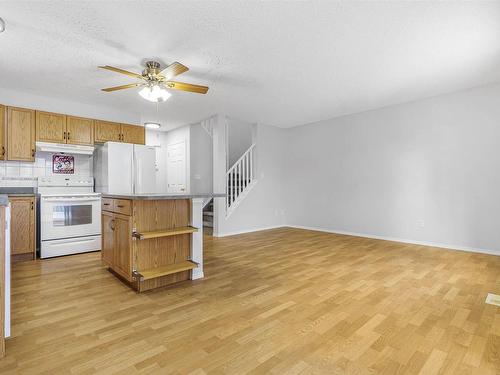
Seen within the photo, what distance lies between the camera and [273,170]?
6496 mm

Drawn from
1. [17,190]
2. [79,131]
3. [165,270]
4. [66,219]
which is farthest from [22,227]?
[165,270]

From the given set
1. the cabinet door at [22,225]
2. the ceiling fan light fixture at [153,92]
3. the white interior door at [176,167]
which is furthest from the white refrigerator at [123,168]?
the white interior door at [176,167]

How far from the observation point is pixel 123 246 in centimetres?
271

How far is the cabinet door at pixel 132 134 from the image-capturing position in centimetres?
473

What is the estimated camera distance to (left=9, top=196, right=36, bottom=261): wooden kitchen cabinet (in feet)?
11.7

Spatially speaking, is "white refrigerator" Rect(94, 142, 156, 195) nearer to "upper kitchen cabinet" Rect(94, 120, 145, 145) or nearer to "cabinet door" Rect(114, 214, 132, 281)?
"upper kitchen cabinet" Rect(94, 120, 145, 145)

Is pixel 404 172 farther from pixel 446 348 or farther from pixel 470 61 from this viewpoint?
pixel 446 348

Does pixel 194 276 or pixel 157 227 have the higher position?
pixel 157 227

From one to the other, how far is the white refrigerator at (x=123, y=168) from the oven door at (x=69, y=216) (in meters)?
0.37

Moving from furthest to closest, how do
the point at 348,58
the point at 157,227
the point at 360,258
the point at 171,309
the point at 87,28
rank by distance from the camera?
the point at 360,258
the point at 348,58
the point at 157,227
the point at 87,28
the point at 171,309

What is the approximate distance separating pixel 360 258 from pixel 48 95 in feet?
17.4

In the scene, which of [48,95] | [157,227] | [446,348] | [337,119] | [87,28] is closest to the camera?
[446,348]

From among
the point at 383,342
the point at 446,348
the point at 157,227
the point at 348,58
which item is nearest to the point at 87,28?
the point at 157,227

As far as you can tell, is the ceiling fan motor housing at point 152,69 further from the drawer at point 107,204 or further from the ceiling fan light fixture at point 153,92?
the drawer at point 107,204
